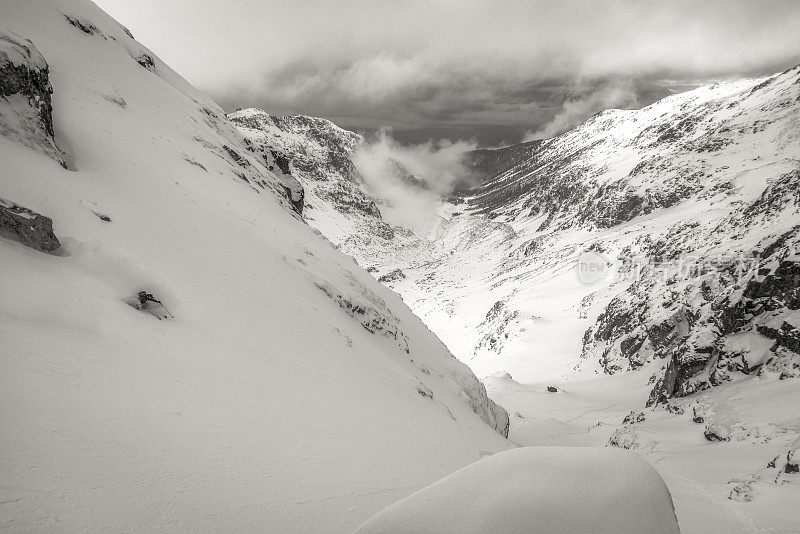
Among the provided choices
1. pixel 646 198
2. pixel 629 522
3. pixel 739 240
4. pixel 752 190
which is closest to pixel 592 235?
pixel 646 198

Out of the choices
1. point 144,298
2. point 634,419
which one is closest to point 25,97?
point 144,298

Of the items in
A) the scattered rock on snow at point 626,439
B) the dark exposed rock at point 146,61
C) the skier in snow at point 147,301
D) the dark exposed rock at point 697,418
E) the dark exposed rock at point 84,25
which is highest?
the dark exposed rock at point 146,61

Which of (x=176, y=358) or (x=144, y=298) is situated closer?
(x=176, y=358)

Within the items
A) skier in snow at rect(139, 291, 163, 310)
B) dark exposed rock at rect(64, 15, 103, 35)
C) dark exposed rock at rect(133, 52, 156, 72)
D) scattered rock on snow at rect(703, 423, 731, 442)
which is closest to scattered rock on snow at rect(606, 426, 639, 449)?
scattered rock on snow at rect(703, 423, 731, 442)

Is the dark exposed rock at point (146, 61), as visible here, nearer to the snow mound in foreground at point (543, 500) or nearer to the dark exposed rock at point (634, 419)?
the snow mound in foreground at point (543, 500)

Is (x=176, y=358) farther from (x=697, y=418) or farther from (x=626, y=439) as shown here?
(x=697, y=418)

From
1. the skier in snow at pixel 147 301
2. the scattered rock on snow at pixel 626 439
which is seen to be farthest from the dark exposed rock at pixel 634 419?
the skier in snow at pixel 147 301

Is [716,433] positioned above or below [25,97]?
below
